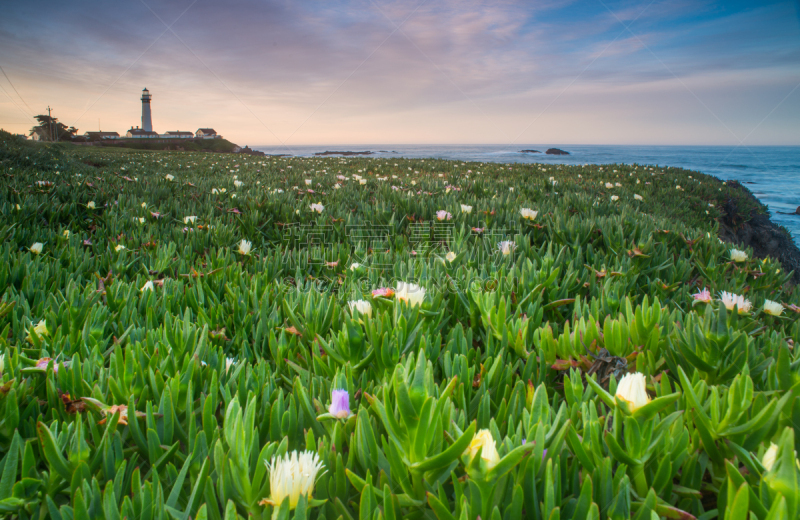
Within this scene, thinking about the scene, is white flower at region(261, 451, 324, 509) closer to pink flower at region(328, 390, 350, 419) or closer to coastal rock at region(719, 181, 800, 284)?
pink flower at region(328, 390, 350, 419)

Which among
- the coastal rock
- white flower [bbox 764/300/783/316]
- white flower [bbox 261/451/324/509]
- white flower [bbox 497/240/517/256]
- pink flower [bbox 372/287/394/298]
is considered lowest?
the coastal rock

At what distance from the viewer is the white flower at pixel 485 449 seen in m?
0.67

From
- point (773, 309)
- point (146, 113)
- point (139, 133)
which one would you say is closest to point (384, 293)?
point (773, 309)

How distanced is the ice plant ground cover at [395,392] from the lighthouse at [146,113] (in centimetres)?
7008

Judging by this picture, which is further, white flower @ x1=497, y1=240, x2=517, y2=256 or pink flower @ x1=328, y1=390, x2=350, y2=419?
white flower @ x1=497, y1=240, x2=517, y2=256

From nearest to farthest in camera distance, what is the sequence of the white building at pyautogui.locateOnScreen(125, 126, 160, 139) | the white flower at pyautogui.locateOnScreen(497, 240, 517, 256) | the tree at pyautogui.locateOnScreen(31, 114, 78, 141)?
the white flower at pyautogui.locateOnScreen(497, 240, 517, 256) → the tree at pyautogui.locateOnScreen(31, 114, 78, 141) → the white building at pyautogui.locateOnScreen(125, 126, 160, 139)

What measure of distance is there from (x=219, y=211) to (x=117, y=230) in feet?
2.94

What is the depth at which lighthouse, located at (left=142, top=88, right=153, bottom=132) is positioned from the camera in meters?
59.5

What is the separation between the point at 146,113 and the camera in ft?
210

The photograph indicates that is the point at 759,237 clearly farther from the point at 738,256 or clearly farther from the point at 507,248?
the point at 507,248

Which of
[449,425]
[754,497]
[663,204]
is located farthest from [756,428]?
[663,204]

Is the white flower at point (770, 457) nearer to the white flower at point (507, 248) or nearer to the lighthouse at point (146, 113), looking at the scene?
the white flower at point (507, 248)

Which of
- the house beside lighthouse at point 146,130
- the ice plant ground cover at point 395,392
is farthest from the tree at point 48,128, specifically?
the ice plant ground cover at point 395,392

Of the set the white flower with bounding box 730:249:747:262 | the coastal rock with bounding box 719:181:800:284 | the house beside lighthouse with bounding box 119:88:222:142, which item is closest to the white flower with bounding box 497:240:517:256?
the white flower with bounding box 730:249:747:262
